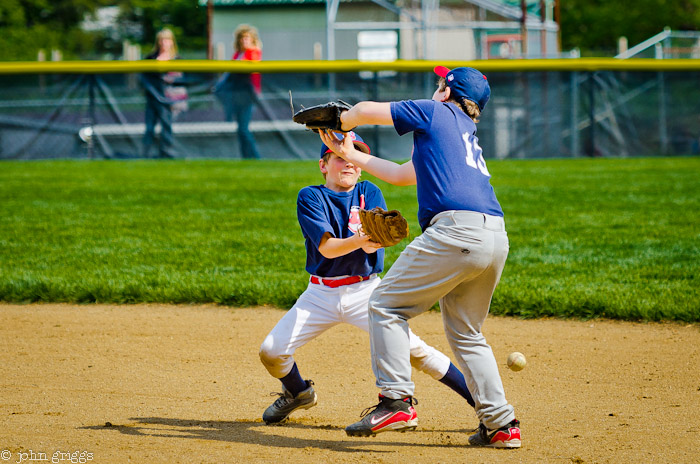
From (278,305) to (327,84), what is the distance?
26.6 ft

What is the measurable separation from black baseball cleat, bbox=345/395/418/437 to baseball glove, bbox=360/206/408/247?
2.18 feet

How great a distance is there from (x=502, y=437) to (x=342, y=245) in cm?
108

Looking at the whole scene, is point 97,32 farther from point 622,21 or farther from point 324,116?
point 324,116

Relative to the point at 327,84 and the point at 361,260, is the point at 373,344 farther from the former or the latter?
the point at 327,84

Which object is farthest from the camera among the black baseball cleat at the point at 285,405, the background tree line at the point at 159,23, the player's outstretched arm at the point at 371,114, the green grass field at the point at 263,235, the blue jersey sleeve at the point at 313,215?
the background tree line at the point at 159,23

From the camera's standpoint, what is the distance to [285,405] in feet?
13.1

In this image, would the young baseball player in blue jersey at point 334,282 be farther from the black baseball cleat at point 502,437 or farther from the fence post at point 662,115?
the fence post at point 662,115

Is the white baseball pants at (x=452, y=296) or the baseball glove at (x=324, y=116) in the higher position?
the baseball glove at (x=324, y=116)

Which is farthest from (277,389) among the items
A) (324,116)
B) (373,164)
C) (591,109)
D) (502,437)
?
(591,109)

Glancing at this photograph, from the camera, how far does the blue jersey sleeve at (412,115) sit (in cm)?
328

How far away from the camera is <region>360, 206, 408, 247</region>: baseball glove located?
3.33m

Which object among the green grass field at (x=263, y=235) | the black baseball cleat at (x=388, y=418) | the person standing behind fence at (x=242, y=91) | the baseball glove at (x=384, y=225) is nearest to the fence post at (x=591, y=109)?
the green grass field at (x=263, y=235)

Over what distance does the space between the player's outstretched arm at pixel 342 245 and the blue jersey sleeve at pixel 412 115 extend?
20.1 inches

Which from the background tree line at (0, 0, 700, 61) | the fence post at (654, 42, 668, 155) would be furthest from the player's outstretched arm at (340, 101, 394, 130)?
the background tree line at (0, 0, 700, 61)
